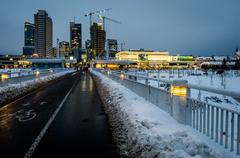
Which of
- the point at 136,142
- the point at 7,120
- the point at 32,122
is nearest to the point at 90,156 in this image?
the point at 136,142

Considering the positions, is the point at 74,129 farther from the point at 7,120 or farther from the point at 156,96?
the point at 156,96

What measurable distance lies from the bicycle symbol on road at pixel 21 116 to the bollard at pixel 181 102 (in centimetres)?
596

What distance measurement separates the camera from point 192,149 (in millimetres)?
6348

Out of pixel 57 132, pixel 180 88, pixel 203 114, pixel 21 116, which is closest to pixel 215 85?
pixel 21 116

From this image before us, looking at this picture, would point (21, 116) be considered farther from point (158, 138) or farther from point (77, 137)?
point (158, 138)

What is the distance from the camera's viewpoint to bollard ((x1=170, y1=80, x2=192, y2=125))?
335 inches

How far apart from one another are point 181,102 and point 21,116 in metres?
7.00

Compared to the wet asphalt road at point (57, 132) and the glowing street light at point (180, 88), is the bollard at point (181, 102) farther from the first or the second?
the wet asphalt road at point (57, 132)

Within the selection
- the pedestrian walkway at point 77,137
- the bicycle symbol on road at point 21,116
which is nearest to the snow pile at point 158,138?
the pedestrian walkway at point 77,137

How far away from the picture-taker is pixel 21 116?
12.4m

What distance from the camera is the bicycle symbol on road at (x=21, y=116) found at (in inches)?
461

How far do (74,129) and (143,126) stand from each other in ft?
7.87

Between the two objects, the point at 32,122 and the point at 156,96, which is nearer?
the point at 32,122

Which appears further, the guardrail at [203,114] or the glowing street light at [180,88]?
the glowing street light at [180,88]
